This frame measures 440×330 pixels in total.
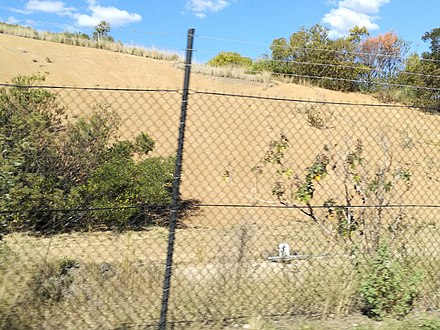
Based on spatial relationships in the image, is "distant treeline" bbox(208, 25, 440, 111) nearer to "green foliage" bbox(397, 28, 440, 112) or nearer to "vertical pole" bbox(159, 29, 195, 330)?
"green foliage" bbox(397, 28, 440, 112)

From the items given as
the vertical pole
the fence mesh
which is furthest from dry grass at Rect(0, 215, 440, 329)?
the vertical pole

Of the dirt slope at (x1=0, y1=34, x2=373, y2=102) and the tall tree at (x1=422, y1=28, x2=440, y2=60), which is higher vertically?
the tall tree at (x1=422, y1=28, x2=440, y2=60)

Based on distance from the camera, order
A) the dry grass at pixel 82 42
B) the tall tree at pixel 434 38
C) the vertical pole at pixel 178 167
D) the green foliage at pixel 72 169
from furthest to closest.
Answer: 1. the tall tree at pixel 434 38
2. the dry grass at pixel 82 42
3. the green foliage at pixel 72 169
4. the vertical pole at pixel 178 167

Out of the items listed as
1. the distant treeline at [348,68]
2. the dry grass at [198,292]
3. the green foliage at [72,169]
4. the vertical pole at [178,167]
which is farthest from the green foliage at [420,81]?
the vertical pole at [178,167]

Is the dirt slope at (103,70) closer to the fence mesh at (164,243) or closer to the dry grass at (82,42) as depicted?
the dry grass at (82,42)

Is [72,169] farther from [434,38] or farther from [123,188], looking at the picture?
[434,38]

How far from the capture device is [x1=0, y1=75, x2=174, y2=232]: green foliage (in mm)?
7609

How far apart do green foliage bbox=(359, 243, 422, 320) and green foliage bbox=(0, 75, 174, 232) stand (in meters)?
3.85

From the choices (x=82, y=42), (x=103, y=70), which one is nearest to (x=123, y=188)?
(x=103, y=70)

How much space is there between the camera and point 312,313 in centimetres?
430

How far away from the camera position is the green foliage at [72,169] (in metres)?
7.61

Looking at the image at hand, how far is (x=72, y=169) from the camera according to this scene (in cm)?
880

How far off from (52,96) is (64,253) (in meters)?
3.39

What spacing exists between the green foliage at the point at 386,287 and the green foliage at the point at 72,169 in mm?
3846
